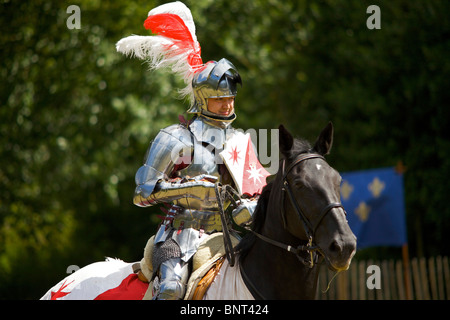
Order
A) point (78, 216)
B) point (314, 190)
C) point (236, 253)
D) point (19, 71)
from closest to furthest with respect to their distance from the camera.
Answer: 1. point (314, 190)
2. point (236, 253)
3. point (19, 71)
4. point (78, 216)

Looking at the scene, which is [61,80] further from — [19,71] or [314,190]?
[314,190]

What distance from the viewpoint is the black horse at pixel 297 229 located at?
12.6 ft

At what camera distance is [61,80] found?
12.4m

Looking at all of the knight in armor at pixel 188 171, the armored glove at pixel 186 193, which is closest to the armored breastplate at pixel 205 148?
the knight in armor at pixel 188 171

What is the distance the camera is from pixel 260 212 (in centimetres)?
443

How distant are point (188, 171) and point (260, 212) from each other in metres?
0.66

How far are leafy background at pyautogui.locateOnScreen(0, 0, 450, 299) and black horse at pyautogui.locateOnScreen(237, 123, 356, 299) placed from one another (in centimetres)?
780

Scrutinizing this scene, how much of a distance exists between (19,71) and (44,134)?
1.31 meters

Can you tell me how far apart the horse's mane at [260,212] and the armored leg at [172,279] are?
0.41m

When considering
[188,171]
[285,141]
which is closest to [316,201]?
[285,141]

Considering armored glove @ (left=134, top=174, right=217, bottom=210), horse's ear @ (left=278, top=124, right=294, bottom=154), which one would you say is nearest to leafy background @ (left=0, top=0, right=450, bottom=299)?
armored glove @ (left=134, top=174, right=217, bottom=210)

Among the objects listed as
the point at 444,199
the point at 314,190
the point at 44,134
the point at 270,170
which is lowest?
the point at 314,190

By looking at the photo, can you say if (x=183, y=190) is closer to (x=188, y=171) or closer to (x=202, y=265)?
(x=188, y=171)
